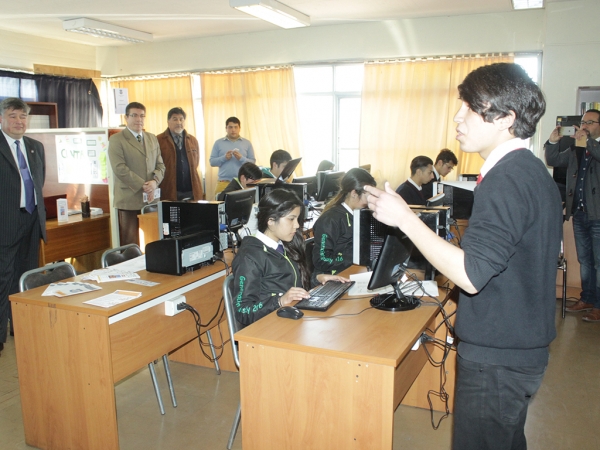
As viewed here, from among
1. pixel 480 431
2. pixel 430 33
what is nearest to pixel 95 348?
pixel 480 431

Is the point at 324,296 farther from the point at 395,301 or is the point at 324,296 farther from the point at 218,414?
the point at 218,414

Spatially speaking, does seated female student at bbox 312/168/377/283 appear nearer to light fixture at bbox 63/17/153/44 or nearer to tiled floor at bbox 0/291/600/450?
tiled floor at bbox 0/291/600/450

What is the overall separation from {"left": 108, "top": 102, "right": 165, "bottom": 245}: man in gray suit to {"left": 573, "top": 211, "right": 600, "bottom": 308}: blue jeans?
3827mm

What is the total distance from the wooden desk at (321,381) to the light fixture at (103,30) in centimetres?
577

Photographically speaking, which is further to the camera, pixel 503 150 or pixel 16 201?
pixel 16 201

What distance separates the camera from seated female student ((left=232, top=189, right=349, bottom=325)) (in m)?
2.22

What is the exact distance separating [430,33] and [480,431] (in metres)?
5.88

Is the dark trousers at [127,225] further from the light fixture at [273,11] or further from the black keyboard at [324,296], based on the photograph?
the black keyboard at [324,296]

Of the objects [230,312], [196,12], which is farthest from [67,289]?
[196,12]

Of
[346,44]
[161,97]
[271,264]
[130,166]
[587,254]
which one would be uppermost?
[346,44]

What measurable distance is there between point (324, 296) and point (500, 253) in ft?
3.72

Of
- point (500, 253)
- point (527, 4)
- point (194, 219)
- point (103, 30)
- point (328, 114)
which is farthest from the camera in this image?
point (328, 114)

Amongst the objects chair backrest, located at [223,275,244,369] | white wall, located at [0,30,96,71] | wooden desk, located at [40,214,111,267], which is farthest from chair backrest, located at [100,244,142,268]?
white wall, located at [0,30,96,71]

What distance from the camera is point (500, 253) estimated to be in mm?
1188
